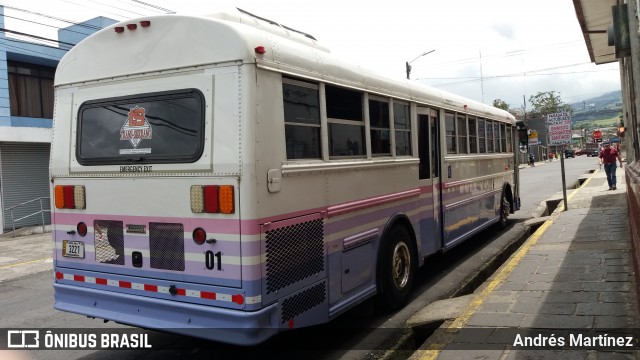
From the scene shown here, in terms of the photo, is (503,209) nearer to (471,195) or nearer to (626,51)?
(471,195)

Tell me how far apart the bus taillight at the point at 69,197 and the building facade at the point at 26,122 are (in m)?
13.2

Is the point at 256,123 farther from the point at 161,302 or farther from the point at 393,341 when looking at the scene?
the point at 393,341

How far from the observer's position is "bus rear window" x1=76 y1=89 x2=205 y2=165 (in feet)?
13.1

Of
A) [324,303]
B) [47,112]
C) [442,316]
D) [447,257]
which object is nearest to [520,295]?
[442,316]

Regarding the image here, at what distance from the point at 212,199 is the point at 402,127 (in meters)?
3.08

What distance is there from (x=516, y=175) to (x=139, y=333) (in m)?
10.2

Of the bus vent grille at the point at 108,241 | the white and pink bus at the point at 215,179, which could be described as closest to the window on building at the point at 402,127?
the white and pink bus at the point at 215,179

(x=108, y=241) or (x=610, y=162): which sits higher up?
(x=610, y=162)

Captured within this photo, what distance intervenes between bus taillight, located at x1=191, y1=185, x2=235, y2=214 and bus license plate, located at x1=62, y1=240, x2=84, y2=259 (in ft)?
4.66

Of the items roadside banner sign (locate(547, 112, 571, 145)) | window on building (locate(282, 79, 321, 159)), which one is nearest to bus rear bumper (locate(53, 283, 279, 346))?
window on building (locate(282, 79, 321, 159))

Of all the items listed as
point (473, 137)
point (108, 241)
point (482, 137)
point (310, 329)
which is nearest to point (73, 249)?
point (108, 241)

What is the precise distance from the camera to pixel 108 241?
4.40 metres

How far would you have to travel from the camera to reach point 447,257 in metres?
8.98

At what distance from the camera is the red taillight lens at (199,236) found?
3857 mm
